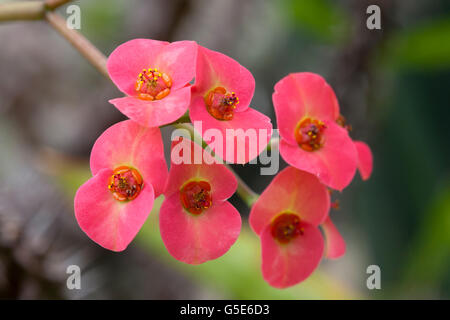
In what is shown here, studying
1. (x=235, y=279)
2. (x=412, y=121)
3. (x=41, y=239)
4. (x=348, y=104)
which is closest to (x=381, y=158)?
(x=412, y=121)

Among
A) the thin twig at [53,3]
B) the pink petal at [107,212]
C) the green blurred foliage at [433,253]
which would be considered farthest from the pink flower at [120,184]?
the green blurred foliage at [433,253]

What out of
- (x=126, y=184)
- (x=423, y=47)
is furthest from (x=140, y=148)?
(x=423, y=47)

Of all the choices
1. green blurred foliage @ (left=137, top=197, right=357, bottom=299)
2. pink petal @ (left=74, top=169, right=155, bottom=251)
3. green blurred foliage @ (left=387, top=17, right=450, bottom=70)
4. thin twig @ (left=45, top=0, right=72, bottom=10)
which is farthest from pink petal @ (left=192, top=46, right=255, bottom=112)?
green blurred foliage @ (left=387, top=17, right=450, bottom=70)

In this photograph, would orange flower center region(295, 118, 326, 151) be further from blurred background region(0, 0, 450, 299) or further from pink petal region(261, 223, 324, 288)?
blurred background region(0, 0, 450, 299)

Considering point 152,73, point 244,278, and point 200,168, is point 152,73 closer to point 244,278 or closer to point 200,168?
point 200,168

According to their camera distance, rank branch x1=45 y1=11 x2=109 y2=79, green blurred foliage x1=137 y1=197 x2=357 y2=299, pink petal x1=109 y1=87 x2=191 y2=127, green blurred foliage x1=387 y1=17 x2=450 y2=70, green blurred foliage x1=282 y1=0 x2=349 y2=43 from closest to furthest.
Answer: pink petal x1=109 y1=87 x2=191 y2=127
branch x1=45 y1=11 x2=109 y2=79
green blurred foliage x1=137 y1=197 x2=357 y2=299
green blurred foliage x1=387 y1=17 x2=450 y2=70
green blurred foliage x1=282 y1=0 x2=349 y2=43

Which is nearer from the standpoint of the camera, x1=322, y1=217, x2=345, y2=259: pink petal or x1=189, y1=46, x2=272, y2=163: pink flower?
x1=189, y1=46, x2=272, y2=163: pink flower
